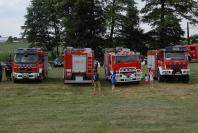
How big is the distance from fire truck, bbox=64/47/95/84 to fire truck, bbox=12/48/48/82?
7.72 ft

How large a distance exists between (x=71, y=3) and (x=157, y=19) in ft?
45.5

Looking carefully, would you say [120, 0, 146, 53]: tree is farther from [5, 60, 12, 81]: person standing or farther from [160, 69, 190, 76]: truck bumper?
[160, 69, 190, 76]: truck bumper

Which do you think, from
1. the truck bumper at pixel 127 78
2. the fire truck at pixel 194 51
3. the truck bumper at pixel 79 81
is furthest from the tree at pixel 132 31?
the truck bumper at pixel 127 78

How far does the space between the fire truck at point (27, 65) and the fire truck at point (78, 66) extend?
92.6 inches

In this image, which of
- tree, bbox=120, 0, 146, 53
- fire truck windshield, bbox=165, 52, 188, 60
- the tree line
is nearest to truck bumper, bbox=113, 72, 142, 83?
fire truck windshield, bbox=165, 52, 188, 60

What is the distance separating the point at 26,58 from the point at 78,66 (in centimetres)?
406

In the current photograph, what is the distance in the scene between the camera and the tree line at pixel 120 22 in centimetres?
7656

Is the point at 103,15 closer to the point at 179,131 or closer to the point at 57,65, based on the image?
the point at 57,65

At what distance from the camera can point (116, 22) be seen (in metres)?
79.8

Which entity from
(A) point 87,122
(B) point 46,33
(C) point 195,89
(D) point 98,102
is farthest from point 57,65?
(A) point 87,122

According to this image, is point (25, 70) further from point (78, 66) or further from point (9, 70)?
point (78, 66)

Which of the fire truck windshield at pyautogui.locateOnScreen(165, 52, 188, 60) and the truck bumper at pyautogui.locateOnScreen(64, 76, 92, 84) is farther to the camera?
the fire truck windshield at pyautogui.locateOnScreen(165, 52, 188, 60)

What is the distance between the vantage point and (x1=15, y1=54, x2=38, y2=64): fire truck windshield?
3734 centimetres

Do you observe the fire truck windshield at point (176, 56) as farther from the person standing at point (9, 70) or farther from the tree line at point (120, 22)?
the tree line at point (120, 22)
